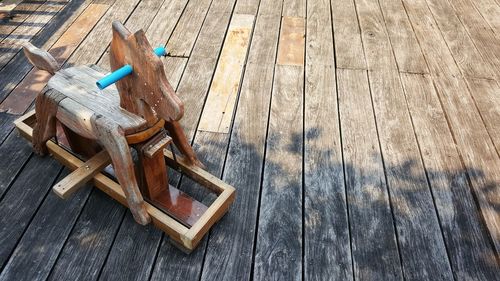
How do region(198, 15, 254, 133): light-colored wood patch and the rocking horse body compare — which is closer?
the rocking horse body

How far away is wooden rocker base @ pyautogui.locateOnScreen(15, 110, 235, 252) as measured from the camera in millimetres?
1584

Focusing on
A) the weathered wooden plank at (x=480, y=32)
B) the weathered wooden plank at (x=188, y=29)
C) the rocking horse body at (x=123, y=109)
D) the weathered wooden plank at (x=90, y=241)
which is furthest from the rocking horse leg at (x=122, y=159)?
the weathered wooden plank at (x=480, y=32)

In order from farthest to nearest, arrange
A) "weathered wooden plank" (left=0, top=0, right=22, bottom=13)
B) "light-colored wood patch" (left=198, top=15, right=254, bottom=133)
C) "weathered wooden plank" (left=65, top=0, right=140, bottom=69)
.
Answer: "weathered wooden plank" (left=0, top=0, right=22, bottom=13)
"weathered wooden plank" (left=65, top=0, right=140, bottom=69)
"light-colored wood patch" (left=198, top=15, right=254, bottom=133)

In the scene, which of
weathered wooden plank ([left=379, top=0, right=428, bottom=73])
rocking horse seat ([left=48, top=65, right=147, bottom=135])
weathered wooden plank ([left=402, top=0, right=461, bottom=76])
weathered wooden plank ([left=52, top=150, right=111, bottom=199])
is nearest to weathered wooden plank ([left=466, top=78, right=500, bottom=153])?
weathered wooden plank ([left=402, top=0, right=461, bottom=76])

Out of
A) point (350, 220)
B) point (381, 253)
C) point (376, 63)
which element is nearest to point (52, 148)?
point (350, 220)

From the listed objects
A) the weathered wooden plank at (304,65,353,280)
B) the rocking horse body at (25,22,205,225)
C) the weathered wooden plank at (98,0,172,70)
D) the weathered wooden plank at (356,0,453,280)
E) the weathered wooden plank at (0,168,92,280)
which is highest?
the rocking horse body at (25,22,205,225)

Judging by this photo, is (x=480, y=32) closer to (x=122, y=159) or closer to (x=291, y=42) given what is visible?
(x=291, y=42)

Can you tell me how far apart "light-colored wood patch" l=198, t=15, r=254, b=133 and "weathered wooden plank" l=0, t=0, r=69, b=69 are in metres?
1.44

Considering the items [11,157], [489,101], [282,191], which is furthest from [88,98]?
[489,101]

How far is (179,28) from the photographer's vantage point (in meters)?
3.03

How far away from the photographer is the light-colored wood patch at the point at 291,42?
9.13ft

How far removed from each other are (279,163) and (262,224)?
40 cm

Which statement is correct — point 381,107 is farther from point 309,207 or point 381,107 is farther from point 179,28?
point 179,28

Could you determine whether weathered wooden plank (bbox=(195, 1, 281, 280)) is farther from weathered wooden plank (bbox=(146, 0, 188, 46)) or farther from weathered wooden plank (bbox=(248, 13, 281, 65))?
weathered wooden plank (bbox=(146, 0, 188, 46))
